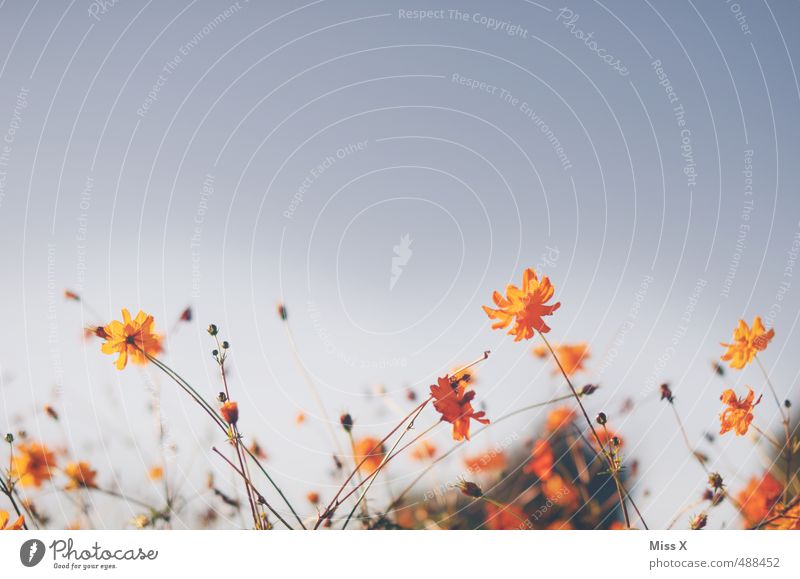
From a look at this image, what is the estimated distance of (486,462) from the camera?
1.40 metres

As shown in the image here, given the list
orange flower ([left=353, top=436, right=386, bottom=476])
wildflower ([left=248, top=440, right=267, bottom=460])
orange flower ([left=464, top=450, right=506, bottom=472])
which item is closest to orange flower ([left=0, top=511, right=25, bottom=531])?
wildflower ([left=248, top=440, right=267, bottom=460])

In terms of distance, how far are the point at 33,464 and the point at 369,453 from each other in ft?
2.54

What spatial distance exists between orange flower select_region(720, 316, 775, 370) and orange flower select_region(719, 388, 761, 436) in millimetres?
82

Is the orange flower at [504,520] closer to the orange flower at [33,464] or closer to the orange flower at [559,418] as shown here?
the orange flower at [559,418]

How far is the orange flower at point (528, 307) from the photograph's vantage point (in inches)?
46.3

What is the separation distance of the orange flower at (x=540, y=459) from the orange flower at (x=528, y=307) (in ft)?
1.36

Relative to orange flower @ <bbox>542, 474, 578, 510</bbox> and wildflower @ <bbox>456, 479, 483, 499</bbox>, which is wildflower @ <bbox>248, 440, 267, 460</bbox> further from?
orange flower @ <bbox>542, 474, 578, 510</bbox>

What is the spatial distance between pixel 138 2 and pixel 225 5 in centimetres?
23

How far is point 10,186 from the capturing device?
1.42 meters

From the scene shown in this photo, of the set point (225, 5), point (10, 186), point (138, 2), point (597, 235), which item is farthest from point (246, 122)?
point (597, 235)

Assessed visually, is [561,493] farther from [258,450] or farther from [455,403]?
[258,450]

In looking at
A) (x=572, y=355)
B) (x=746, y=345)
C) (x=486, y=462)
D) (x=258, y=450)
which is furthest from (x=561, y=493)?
(x=258, y=450)

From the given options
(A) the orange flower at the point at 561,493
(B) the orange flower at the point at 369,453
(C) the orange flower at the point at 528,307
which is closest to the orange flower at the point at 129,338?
(B) the orange flower at the point at 369,453
